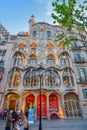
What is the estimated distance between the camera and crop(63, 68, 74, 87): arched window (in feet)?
73.5

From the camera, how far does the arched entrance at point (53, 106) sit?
66.2ft

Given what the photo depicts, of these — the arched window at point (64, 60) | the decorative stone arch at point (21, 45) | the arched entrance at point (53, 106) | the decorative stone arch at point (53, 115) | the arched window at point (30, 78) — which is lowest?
the decorative stone arch at point (53, 115)

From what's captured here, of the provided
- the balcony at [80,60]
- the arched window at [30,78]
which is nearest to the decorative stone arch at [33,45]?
the arched window at [30,78]

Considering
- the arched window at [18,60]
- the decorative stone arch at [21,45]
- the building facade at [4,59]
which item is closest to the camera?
the building facade at [4,59]

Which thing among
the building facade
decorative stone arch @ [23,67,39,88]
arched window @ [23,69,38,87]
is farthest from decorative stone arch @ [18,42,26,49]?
arched window @ [23,69,38,87]

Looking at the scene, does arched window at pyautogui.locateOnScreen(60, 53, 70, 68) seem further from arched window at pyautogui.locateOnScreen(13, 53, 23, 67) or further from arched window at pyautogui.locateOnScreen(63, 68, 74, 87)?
arched window at pyautogui.locateOnScreen(13, 53, 23, 67)

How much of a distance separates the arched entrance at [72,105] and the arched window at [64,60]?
20.6ft

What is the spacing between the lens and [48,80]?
23.0m

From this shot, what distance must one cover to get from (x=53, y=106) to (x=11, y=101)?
7.75 metres

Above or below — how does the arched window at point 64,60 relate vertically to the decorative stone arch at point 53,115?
above

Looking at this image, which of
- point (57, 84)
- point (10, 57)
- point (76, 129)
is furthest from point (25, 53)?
point (76, 129)

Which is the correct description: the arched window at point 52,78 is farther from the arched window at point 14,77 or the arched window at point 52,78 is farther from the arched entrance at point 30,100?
the arched window at point 14,77

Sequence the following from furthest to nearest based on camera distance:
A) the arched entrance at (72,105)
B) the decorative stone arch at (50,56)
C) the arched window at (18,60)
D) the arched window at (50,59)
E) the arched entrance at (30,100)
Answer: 1. the decorative stone arch at (50,56)
2. the arched window at (50,59)
3. the arched window at (18,60)
4. the arched entrance at (30,100)
5. the arched entrance at (72,105)

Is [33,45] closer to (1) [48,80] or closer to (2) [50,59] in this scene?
(2) [50,59]
